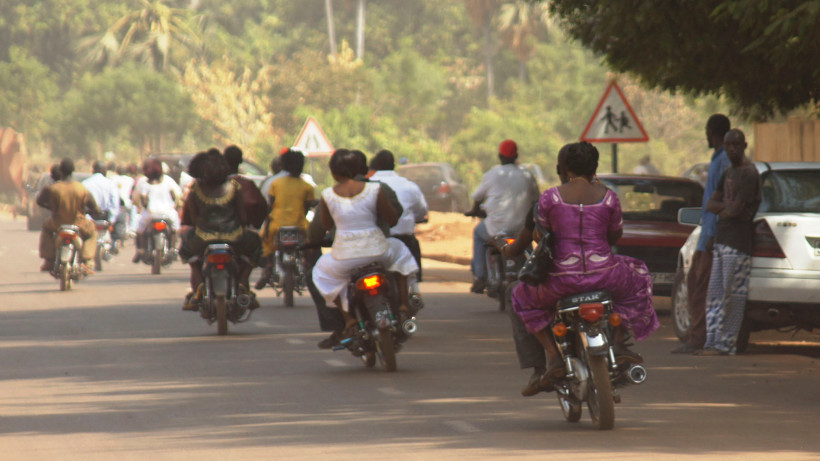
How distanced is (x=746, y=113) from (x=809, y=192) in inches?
208

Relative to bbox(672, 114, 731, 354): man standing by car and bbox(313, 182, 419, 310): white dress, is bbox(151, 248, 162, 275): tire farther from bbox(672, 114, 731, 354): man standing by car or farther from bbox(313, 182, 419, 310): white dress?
bbox(313, 182, 419, 310): white dress

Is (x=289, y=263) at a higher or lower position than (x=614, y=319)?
lower

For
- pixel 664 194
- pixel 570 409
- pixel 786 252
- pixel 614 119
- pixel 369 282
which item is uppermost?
pixel 614 119

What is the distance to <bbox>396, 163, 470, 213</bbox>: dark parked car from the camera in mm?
45125

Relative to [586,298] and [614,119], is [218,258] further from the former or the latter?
[614,119]

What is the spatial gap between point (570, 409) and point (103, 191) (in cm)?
1767

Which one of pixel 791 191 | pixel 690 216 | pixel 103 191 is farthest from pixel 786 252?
pixel 103 191

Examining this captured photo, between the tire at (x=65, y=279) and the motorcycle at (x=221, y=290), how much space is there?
7.09m

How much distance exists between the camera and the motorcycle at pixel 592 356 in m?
8.45

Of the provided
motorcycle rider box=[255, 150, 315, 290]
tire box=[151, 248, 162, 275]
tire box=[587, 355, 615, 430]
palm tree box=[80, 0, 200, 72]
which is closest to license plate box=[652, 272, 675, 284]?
motorcycle rider box=[255, 150, 315, 290]

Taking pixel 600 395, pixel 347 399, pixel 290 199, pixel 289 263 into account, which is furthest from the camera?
pixel 289 263

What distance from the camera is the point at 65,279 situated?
21.8m

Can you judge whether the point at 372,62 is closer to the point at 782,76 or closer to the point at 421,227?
the point at 421,227

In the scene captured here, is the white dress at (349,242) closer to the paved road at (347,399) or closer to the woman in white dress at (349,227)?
the woman in white dress at (349,227)
